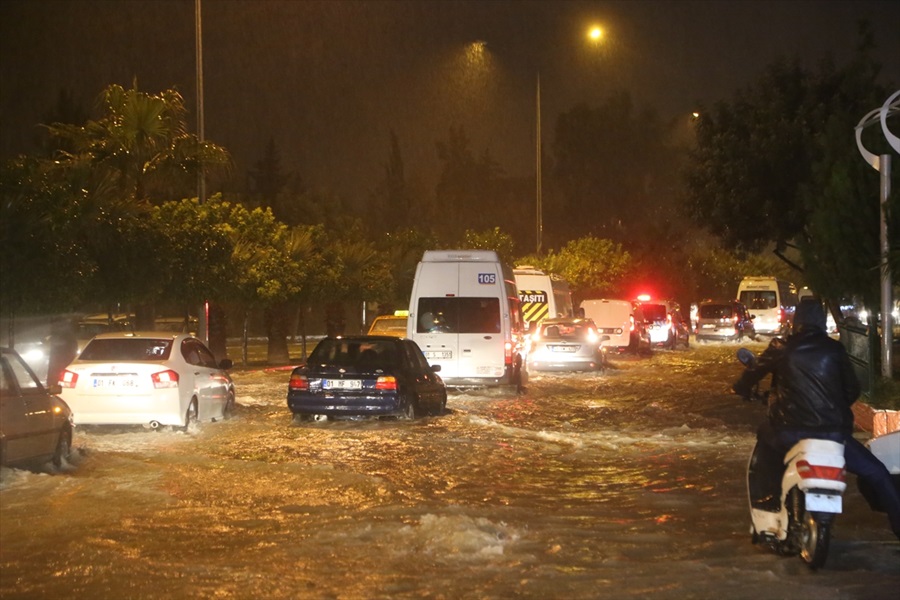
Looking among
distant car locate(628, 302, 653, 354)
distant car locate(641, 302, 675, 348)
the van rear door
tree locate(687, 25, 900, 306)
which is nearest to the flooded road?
the van rear door

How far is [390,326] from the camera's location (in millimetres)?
27062

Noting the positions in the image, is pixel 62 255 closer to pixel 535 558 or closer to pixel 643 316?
pixel 535 558

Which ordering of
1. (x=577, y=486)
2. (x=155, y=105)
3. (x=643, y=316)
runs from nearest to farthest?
1. (x=577, y=486)
2. (x=155, y=105)
3. (x=643, y=316)

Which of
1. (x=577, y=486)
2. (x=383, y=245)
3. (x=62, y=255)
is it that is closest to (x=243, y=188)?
(x=383, y=245)

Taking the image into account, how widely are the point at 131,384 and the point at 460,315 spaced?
27.0 feet

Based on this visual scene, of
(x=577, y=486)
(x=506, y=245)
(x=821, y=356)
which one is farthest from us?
(x=506, y=245)

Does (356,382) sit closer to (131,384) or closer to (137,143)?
(131,384)

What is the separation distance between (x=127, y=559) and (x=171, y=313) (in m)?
42.1

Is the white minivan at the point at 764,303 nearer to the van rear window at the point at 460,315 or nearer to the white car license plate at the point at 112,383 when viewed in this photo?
the van rear window at the point at 460,315

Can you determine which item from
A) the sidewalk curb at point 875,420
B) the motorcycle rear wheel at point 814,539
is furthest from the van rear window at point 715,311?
the motorcycle rear wheel at point 814,539

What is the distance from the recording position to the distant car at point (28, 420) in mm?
10734

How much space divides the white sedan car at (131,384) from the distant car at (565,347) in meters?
15.0

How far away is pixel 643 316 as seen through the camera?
40531 millimetres

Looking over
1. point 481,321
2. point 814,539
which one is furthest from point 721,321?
point 814,539
